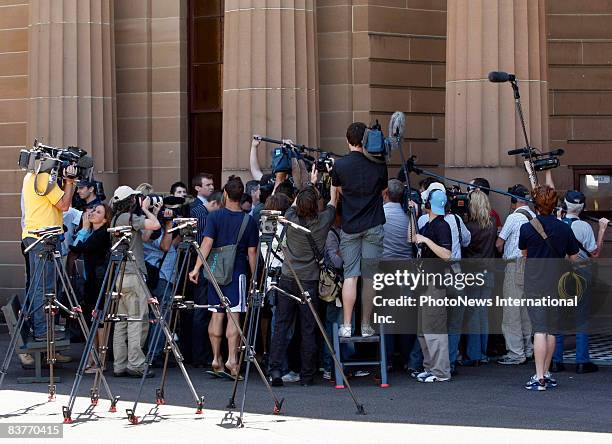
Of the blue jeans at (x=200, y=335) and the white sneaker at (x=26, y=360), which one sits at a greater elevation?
the blue jeans at (x=200, y=335)

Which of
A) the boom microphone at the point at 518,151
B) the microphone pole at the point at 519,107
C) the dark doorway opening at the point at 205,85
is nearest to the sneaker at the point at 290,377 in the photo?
the microphone pole at the point at 519,107

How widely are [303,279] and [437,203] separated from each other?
152cm

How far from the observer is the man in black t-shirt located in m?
14.2

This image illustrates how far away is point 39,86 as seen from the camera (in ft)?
63.1

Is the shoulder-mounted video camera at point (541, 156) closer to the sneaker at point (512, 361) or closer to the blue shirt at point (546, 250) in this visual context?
the sneaker at point (512, 361)

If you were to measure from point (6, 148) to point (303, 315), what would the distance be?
8347 millimetres

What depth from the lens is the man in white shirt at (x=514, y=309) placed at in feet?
50.6

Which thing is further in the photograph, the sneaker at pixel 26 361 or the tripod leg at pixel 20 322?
the sneaker at pixel 26 361

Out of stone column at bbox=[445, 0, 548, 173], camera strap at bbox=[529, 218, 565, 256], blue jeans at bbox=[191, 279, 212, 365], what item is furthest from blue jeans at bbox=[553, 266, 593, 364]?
blue jeans at bbox=[191, 279, 212, 365]

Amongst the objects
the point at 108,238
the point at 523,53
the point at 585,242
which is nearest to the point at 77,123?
the point at 108,238

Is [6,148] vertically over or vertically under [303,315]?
over

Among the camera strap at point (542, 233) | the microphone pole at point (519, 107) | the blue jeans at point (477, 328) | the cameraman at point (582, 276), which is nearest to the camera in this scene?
the camera strap at point (542, 233)

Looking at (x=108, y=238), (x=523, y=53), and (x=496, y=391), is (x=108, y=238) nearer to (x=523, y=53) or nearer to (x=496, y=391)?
(x=496, y=391)

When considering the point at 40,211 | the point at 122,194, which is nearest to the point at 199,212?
the point at 122,194
